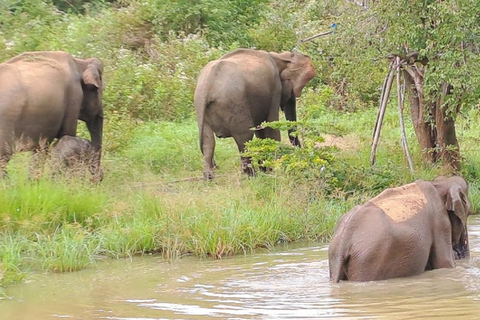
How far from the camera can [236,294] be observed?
298 inches

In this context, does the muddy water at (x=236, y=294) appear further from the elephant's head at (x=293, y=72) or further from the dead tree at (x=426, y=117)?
the elephant's head at (x=293, y=72)

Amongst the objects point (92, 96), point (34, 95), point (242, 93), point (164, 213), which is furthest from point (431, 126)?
point (34, 95)

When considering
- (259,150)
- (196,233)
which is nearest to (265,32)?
(259,150)

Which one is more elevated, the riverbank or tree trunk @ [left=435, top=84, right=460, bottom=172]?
tree trunk @ [left=435, top=84, right=460, bottom=172]

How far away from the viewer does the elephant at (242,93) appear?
45.2ft

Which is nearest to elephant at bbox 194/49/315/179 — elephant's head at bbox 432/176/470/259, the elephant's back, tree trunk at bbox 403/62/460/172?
tree trunk at bbox 403/62/460/172

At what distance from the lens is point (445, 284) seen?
7.59 metres

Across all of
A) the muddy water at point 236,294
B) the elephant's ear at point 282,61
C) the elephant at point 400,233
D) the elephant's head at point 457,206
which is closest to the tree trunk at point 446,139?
the elephant's ear at point 282,61

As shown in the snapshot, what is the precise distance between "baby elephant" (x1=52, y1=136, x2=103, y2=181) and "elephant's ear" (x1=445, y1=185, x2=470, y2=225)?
15.5 feet

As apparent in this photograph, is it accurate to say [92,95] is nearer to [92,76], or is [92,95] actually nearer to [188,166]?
[92,76]

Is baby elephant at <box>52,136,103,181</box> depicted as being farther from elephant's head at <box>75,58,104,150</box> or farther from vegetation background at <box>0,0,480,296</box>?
elephant's head at <box>75,58,104,150</box>

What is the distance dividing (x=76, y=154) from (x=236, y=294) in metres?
4.91

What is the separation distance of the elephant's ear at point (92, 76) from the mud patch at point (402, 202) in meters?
5.82

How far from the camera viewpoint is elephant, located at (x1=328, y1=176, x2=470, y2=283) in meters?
7.53
